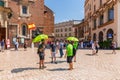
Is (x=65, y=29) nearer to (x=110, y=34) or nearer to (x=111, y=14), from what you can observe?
(x=110, y=34)

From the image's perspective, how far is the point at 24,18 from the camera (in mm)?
42781

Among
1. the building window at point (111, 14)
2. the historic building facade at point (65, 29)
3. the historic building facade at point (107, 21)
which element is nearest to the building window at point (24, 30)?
the historic building facade at point (107, 21)

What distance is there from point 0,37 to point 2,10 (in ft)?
13.4

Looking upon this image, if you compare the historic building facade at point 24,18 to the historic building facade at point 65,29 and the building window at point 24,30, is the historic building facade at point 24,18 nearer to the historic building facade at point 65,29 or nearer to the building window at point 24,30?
the building window at point 24,30

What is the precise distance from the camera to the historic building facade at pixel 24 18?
4147 centimetres

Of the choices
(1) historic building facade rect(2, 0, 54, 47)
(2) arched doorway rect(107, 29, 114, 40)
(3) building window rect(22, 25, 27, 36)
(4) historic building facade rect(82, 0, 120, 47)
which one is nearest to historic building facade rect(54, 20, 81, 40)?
(4) historic building facade rect(82, 0, 120, 47)

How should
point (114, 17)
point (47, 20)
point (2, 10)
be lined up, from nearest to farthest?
point (2, 10) → point (114, 17) → point (47, 20)

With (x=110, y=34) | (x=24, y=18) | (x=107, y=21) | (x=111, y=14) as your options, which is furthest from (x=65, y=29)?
(x=111, y=14)

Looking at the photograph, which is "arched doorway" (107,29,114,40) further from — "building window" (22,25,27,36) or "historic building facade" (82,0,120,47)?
"building window" (22,25,27,36)

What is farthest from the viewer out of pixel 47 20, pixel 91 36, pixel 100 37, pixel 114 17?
pixel 91 36

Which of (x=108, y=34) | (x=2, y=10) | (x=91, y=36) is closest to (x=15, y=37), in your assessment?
(x=2, y=10)

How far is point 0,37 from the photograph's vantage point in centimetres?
3884

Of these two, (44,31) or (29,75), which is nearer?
(29,75)

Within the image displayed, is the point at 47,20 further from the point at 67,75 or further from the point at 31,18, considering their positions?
the point at 67,75
